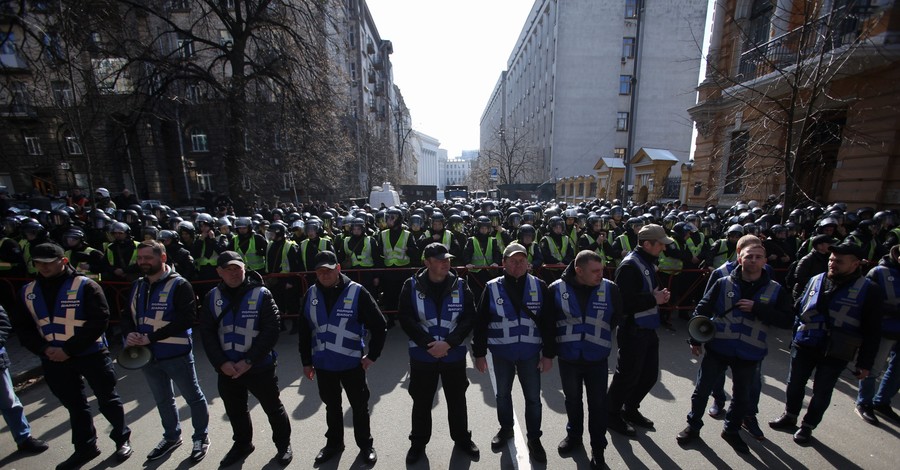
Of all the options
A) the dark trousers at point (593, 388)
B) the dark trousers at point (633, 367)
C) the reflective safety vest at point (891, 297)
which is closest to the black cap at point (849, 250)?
the reflective safety vest at point (891, 297)

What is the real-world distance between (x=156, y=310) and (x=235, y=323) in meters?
0.82

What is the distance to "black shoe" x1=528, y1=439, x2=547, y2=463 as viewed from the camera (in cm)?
338

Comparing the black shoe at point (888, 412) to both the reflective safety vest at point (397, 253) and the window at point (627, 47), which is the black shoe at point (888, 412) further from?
the window at point (627, 47)

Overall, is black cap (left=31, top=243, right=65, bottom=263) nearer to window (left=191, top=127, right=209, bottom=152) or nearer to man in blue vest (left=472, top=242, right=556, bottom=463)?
man in blue vest (left=472, top=242, right=556, bottom=463)

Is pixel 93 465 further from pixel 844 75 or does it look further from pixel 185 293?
pixel 844 75

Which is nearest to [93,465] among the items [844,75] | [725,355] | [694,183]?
[725,355]

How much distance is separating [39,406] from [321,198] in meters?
29.6

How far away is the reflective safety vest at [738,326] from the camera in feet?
10.6

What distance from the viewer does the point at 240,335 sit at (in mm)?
3182

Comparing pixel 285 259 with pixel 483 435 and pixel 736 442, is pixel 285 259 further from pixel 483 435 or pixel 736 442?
pixel 736 442

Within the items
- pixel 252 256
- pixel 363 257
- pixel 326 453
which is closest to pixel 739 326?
pixel 326 453

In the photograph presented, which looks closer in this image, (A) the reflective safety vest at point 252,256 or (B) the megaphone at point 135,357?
(B) the megaphone at point 135,357

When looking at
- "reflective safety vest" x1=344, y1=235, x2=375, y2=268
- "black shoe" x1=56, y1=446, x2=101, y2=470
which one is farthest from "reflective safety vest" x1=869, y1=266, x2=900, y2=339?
"black shoe" x1=56, y1=446, x2=101, y2=470

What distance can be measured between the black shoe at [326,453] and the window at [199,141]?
1401 inches
